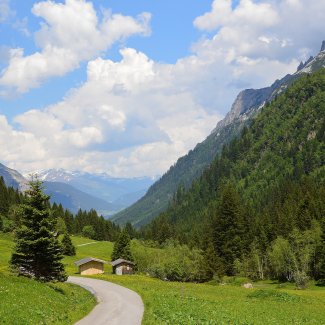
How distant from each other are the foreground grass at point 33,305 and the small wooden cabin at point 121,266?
227 ft

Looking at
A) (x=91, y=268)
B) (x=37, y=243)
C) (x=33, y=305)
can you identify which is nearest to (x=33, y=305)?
(x=33, y=305)

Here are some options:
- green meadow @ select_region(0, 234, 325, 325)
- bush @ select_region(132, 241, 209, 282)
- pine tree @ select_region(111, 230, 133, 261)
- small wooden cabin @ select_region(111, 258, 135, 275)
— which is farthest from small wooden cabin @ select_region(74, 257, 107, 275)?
green meadow @ select_region(0, 234, 325, 325)

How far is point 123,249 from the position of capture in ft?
392

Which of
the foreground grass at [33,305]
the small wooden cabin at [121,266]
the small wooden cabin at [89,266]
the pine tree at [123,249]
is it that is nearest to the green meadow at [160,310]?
the foreground grass at [33,305]

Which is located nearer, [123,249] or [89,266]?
[89,266]

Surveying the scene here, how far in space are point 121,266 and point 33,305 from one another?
272 ft

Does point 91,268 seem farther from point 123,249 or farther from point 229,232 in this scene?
point 229,232

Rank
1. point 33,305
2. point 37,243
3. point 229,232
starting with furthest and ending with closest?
point 229,232, point 37,243, point 33,305

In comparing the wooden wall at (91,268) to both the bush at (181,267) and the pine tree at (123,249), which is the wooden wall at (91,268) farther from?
the bush at (181,267)

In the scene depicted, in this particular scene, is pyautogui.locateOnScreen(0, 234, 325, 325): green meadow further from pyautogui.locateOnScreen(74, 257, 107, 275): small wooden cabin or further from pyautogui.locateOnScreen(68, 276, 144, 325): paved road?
pyautogui.locateOnScreen(74, 257, 107, 275): small wooden cabin

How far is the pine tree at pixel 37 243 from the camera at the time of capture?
40.6m

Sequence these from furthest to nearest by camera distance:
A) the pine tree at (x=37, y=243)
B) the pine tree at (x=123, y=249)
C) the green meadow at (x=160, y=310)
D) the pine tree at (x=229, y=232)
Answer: the pine tree at (x=123, y=249), the pine tree at (x=229, y=232), the pine tree at (x=37, y=243), the green meadow at (x=160, y=310)

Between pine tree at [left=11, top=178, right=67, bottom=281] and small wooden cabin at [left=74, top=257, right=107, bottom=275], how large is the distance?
202ft

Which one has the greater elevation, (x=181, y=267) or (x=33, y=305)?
(x=33, y=305)
